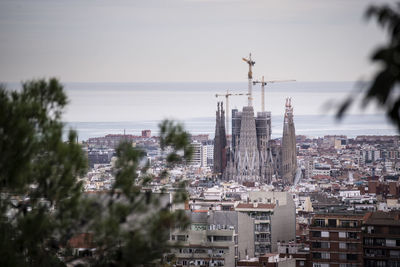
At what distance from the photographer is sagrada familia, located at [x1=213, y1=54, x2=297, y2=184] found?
3546 inches

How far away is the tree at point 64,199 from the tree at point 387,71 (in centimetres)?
282

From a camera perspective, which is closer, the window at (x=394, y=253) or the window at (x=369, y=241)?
the window at (x=394, y=253)

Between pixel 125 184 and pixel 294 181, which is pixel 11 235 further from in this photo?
pixel 294 181

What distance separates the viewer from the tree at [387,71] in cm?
460

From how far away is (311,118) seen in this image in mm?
197250

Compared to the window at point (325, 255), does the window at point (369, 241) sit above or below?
above

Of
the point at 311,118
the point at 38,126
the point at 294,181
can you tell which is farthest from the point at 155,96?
the point at 38,126

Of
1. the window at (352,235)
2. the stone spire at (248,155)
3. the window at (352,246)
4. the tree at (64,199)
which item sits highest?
the stone spire at (248,155)

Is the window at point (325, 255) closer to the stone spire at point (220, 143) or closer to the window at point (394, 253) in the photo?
the window at point (394, 253)

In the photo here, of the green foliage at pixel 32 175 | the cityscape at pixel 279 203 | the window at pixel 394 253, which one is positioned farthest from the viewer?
the cityscape at pixel 279 203

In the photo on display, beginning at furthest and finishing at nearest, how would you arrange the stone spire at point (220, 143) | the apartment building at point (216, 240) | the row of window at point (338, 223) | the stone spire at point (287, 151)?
the stone spire at point (287, 151), the stone spire at point (220, 143), the apartment building at point (216, 240), the row of window at point (338, 223)

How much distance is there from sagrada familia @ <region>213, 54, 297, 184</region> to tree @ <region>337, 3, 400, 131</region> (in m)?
84.0

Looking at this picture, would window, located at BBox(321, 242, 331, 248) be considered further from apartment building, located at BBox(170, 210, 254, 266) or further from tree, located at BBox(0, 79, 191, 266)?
tree, located at BBox(0, 79, 191, 266)

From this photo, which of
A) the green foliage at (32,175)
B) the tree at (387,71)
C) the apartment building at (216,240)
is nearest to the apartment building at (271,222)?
the apartment building at (216,240)
